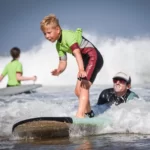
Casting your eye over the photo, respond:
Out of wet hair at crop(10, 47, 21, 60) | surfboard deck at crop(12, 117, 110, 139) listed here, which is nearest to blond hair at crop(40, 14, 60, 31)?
surfboard deck at crop(12, 117, 110, 139)

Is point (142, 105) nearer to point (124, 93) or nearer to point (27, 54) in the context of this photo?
point (124, 93)

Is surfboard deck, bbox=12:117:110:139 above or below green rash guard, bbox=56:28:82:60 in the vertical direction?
below

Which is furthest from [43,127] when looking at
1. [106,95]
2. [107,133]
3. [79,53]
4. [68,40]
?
[106,95]

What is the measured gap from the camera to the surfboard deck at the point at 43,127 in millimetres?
4488

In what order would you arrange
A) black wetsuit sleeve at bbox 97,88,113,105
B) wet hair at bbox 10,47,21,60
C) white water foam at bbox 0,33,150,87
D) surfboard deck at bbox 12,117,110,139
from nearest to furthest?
surfboard deck at bbox 12,117,110,139 → black wetsuit sleeve at bbox 97,88,113,105 → wet hair at bbox 10,47,21,60 → white water foam at bbox 0,33,150,87

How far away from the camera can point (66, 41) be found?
4.84 m

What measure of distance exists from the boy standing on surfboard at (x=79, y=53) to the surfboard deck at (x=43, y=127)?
31cm

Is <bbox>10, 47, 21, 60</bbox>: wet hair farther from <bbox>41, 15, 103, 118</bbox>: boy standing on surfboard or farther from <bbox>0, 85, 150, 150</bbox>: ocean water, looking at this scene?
<bbox>41, 15, 103, 118</bbox>: boy standing on surfboard

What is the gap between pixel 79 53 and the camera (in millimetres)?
4727

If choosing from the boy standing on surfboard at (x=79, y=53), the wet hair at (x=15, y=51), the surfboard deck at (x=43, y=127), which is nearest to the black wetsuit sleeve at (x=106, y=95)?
the boy standing on surfboard at (x=79, y=53)

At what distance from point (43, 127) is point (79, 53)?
0.92 meters

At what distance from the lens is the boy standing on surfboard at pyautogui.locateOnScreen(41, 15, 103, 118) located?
15.6 ft

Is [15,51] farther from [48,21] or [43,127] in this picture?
[43,127]

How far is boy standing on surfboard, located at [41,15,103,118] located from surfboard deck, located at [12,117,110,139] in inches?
12.3
